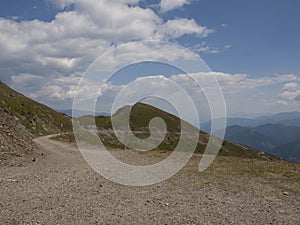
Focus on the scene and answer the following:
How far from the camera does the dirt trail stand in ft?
43.9

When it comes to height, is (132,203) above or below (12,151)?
below

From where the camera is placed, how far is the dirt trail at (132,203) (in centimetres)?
1338

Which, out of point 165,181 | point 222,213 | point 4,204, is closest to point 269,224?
point 222,213

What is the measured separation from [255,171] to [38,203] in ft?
65.5

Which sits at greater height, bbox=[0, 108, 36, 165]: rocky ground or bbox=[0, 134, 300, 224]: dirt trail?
bbox=[0, 108, 36, 165]: rocky ground

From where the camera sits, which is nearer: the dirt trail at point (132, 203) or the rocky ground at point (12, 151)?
the dirt trail at point (132, 203)

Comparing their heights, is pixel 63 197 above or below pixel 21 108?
below

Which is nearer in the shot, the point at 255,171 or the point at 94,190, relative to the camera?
the point at 94,190

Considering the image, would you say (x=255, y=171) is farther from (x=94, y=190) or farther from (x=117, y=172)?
(x=94, y=190)

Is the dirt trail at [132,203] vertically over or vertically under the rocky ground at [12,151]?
under

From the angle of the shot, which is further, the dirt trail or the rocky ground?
the rocky ground

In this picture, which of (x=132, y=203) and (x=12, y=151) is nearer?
(x=132, y=203)

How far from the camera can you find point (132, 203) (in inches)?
631

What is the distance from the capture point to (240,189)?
19.7 meters
